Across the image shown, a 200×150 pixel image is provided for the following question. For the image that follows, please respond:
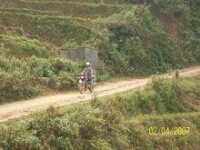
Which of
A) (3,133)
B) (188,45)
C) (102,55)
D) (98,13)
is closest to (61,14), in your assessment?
(98,13)

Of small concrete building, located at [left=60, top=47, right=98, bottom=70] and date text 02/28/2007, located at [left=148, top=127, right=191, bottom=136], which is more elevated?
small concrete building, located at [left=60, top=47, right=98, bottom=70]

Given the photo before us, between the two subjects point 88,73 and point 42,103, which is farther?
point 88,73

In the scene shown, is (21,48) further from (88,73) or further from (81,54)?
(88,73)

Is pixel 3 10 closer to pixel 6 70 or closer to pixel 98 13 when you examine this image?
pixel 98 13

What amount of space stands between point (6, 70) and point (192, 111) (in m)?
8.25

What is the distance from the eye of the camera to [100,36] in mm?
36125

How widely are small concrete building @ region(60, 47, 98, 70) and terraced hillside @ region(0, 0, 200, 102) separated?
57 cm

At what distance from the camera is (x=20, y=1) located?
135ft

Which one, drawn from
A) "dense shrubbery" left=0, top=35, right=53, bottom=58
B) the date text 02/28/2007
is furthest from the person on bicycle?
"dense shrubbery" left=0, top=35, right=53, bottom=58

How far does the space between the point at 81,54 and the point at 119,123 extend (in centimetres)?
1234

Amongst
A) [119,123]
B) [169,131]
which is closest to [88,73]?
[169,131]

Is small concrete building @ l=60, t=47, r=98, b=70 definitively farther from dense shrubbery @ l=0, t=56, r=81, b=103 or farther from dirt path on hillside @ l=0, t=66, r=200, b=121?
dirt path on hillside @ l=0, t=66, r=200, b=121

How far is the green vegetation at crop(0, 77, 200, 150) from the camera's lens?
15.1m

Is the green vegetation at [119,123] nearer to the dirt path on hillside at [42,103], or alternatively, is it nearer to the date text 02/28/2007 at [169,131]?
the date text 02/28/2007 at [169,131]
